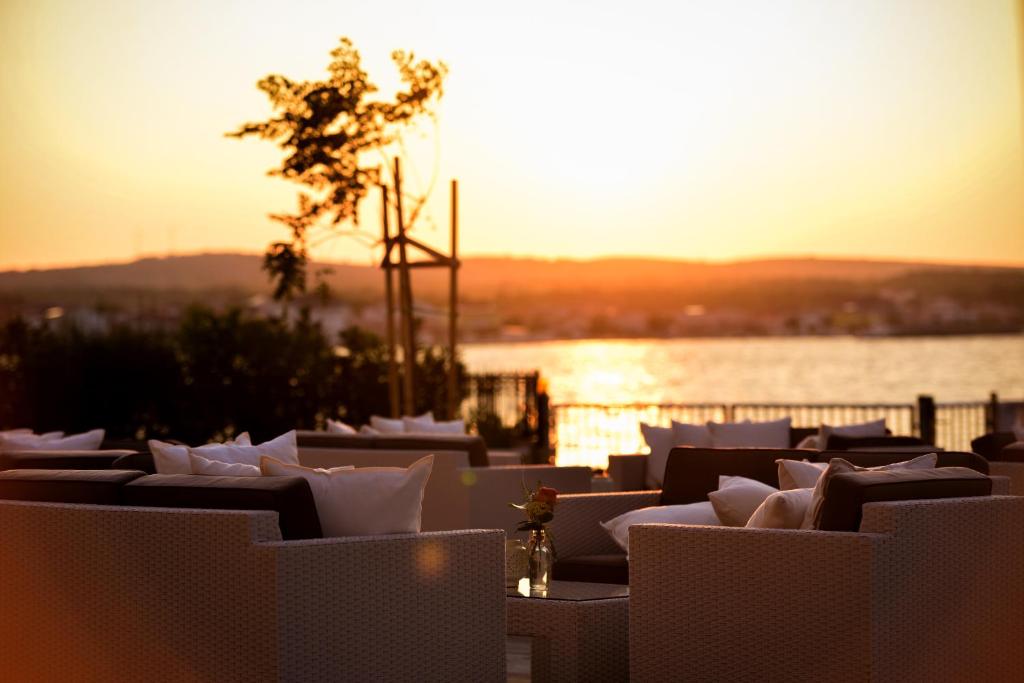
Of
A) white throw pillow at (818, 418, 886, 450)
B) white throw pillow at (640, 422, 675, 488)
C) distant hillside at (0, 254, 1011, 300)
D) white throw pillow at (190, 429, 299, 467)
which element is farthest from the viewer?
distant hillside at (0, 254, 1011, 300)

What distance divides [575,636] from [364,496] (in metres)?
0.99

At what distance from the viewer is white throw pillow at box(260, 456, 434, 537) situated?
4.35 metres

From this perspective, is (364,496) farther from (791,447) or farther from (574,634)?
(791,447)

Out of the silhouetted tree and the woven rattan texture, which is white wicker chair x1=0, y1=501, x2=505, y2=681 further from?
the silhouetted tree

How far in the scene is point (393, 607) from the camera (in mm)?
4305

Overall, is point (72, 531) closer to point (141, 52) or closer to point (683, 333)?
point (141, 52)

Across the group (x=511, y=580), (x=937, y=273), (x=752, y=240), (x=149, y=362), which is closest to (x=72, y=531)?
(x=511, y=580)

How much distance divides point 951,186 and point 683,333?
19.4 meters

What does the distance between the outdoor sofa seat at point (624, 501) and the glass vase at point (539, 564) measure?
1.35 ft

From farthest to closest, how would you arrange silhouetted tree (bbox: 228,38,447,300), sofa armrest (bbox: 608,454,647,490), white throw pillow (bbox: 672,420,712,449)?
1. silhouetted tree (bbox: 228,38,447,300)
2. sofa armrest (bbox: 608,454,647,490)
3. white throw pillow (bbox: 672,420,712,449)

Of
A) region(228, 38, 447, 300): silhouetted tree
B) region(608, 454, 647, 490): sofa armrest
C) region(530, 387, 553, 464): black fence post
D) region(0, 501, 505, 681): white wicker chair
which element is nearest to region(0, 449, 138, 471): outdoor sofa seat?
region(0, 501, 505, 681): white wicker chair

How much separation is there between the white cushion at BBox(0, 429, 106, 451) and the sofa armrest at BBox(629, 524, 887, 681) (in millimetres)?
3372

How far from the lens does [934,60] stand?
17.4 metres

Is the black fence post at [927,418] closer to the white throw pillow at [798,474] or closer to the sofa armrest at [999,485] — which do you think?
the sofa armrest at [999,485]
